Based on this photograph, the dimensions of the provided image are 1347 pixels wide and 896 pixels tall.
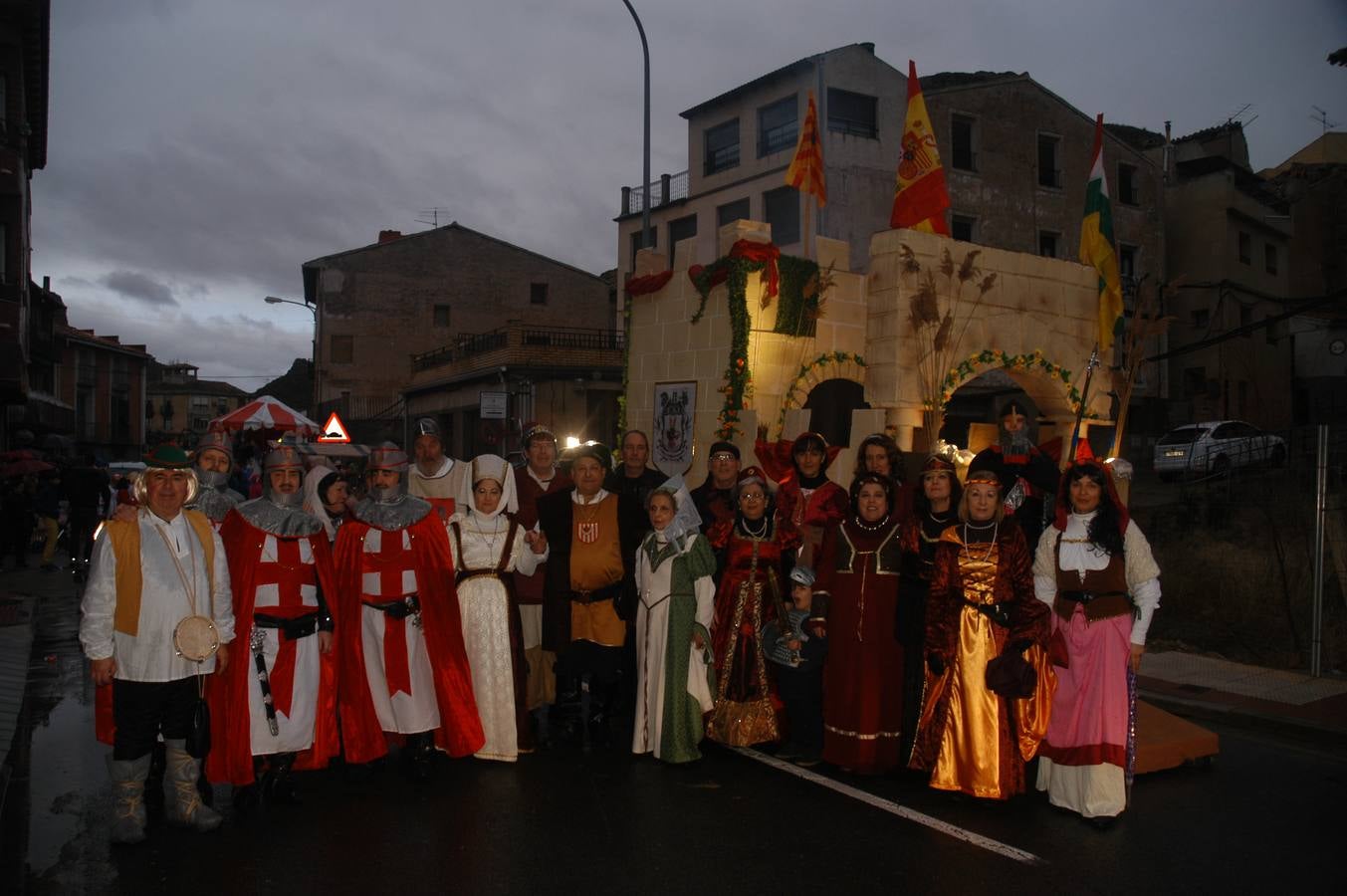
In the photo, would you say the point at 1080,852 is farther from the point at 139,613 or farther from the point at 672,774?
the point at 139,613

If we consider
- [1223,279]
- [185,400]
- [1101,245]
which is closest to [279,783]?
[1101,245]

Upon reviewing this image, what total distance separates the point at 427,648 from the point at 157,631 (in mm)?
1493

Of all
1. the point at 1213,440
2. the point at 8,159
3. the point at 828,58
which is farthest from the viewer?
the point at 828,58

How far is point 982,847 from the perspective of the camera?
15.6 ft

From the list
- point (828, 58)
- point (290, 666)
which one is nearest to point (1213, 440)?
point (828, 58)

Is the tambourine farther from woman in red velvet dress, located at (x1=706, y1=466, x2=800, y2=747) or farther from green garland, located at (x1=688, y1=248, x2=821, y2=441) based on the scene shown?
green garland, located at (x1=688, y1=248, x2=821, y2=441)

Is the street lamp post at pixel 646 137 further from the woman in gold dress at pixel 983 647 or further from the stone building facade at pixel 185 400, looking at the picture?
the stone building facade at pixel 185 400

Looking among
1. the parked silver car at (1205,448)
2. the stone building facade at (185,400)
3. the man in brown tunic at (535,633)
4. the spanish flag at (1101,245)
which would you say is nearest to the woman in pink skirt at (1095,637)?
the man in brown tunic at (535,633)

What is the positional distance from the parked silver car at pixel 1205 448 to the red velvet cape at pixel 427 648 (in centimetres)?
1627

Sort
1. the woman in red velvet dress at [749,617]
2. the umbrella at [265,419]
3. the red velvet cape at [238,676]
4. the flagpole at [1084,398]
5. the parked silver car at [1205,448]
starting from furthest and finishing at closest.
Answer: the parked silver car at [1205,448] < the umbrella at [265,419] < the flagpole at [1084,398] < the woman in red velvet dress at [749,617] < the red velvet cape at [238,676]

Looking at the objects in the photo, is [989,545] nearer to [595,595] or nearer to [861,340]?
[595,595]

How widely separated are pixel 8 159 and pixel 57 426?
13.7 m

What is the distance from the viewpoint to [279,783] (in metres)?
5.30

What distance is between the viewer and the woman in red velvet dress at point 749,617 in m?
6.29
